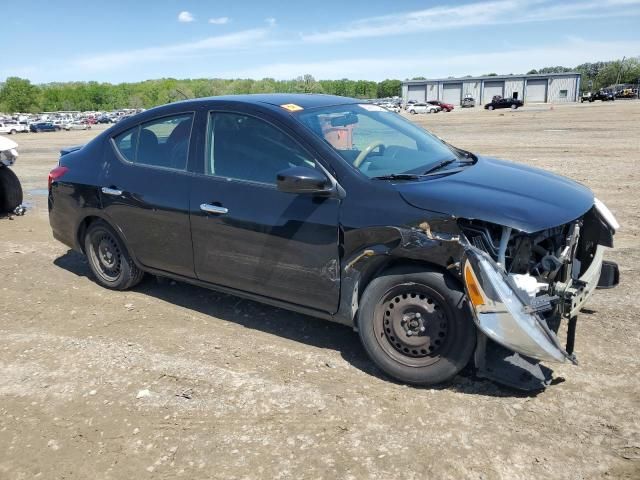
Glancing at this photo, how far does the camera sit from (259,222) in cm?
394

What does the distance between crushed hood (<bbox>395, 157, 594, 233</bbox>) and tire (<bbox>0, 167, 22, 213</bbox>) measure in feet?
25.3

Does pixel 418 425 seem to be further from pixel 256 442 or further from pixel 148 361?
pixel 148 361

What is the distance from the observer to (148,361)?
13.2 ft

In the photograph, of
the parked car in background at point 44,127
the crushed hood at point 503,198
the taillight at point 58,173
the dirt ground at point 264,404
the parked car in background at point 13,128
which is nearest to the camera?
the dirt ground at point 264,404

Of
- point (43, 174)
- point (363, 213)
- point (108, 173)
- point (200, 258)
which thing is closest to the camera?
point (363, 213)

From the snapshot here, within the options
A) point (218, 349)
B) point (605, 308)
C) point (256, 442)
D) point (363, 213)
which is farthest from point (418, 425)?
point (605, 308)

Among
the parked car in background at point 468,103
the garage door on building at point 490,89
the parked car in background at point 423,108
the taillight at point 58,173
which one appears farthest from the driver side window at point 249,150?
the garage door on building at point 490,89

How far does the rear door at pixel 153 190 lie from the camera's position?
4.45 metres

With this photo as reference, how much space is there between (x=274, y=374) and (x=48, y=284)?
320cm

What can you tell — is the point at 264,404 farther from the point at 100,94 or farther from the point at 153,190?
the point at 100,94

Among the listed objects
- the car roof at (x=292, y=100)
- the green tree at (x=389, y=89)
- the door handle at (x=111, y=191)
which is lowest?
the door handle at (x=111, y=191)

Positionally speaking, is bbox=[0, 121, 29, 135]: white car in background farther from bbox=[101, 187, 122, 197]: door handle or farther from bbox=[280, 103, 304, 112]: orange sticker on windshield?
bbox=[280, 103, 304, 112]: orange sticker on windshield

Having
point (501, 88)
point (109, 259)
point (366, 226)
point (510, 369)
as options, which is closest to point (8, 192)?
point (109, 259)

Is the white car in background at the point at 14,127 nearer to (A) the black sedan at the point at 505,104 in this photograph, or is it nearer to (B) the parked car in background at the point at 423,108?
(B) the parked car in background at the point at 423,108
